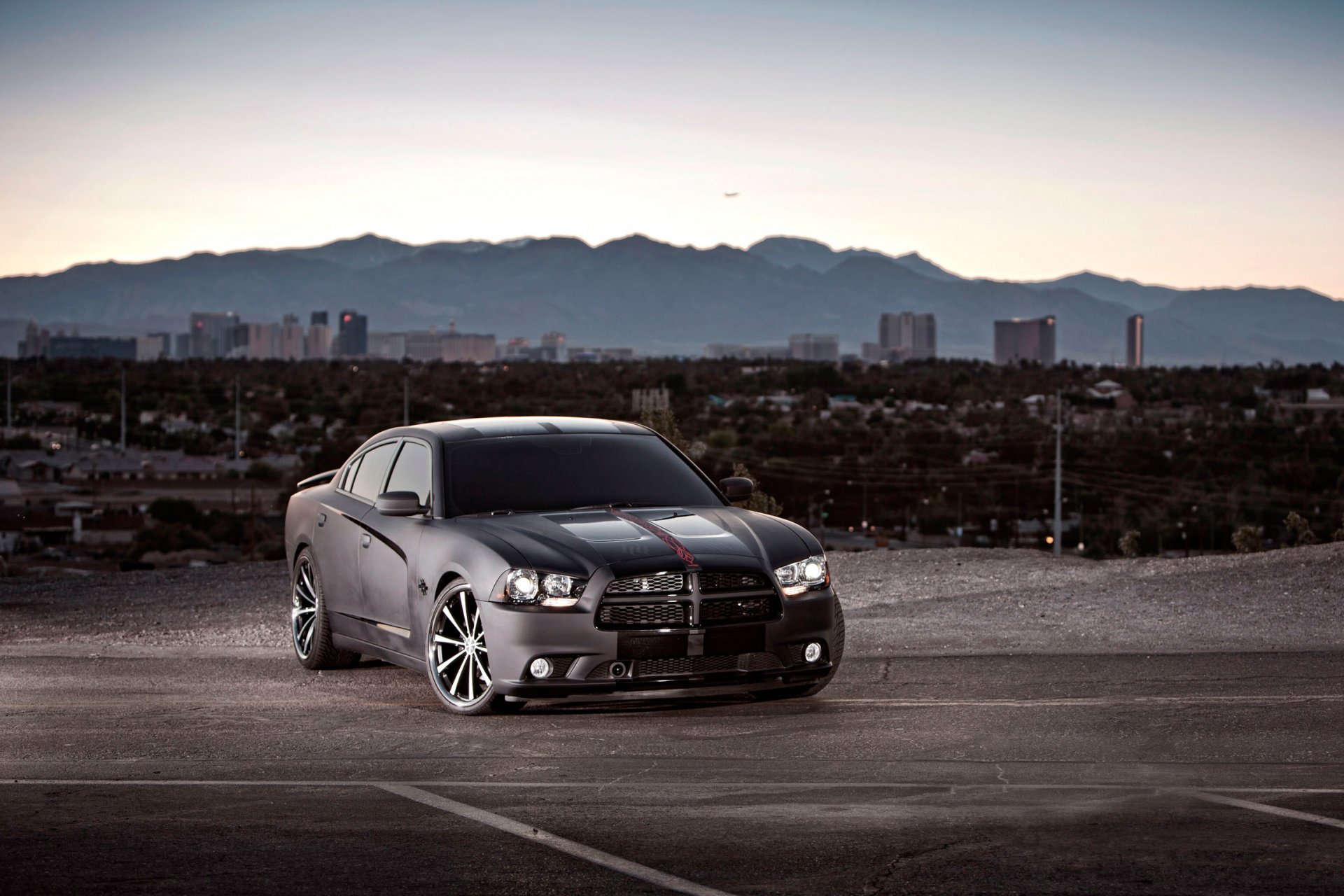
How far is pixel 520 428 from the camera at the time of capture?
10258 mm

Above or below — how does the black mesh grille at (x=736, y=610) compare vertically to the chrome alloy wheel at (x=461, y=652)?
above

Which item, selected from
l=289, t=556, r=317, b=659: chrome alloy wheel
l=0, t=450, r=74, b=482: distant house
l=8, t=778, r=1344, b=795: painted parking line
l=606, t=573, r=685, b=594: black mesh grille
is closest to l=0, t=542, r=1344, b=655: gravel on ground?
l=289, t=556, r=317, b=659: chrome alloy wheel

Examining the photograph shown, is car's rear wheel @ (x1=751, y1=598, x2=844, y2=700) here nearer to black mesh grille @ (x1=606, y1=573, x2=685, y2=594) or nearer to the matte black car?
the matte black car

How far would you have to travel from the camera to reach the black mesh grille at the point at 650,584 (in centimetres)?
841

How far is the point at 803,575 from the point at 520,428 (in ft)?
7.57

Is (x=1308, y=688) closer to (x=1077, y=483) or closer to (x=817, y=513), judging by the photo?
(x=817, y=513)

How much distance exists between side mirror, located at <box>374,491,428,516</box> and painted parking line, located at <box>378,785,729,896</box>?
2601mm

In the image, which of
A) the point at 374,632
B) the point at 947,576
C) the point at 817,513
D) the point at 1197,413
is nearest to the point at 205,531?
the point at 817,513

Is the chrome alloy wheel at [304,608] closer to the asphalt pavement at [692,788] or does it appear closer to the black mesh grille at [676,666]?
the asphalt pavement at [692,788]

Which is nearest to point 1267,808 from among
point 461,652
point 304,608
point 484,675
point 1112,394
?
point 484,675

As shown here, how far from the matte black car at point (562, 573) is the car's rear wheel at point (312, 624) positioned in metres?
0.02

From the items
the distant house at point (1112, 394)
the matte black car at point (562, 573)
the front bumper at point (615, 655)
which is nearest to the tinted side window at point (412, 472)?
the matte black car at point (562, 573)

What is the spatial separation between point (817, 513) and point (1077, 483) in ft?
37.6

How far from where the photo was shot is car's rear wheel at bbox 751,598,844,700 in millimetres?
9031
